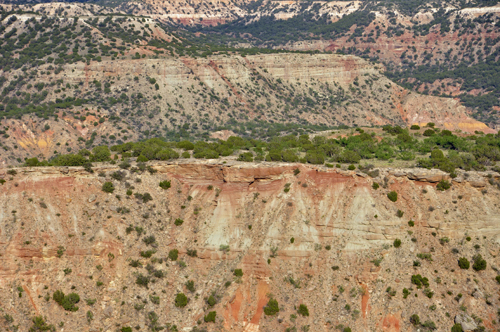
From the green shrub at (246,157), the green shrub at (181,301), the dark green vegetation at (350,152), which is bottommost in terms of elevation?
the green shrub at (181,301)

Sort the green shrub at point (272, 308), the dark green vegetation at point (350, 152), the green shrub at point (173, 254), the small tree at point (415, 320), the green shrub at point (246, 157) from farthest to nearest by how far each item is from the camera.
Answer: the green shrub at point (246, 157), the dark green vegetation at point (350, 152), the green shrub at point (173, 254), the green shrub at point (272, 308), the small tree at point (415, 320)

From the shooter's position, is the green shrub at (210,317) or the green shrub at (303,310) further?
the green shrub at (303,310)

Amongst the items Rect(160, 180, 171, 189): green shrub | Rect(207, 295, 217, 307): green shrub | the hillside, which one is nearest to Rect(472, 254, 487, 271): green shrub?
Rect(207, 295, 217, 307): green shrub

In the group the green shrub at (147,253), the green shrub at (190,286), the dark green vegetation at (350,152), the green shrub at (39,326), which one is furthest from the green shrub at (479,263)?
the green shrub at (39,326)

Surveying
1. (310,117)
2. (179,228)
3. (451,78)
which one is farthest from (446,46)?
(179,228)

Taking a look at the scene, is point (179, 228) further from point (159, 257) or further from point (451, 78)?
point (451, 78)

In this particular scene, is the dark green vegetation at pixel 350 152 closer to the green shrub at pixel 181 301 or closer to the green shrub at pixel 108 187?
the green shrub at pixel 108 187

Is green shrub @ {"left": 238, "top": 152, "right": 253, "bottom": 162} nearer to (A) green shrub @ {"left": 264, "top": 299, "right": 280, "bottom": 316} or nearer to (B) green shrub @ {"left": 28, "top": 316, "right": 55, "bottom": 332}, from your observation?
(A) green shrub @ {"left": 264, "top": 299, "right": 280, "bottom": 316}
